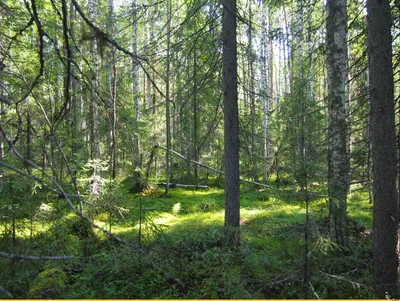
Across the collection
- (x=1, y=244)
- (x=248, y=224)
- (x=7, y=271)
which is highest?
(x=1, y=244)

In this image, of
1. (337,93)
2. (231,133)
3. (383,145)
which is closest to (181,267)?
(231,133)

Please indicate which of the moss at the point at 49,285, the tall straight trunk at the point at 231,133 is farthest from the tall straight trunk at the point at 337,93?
the moss at the point at 49,285

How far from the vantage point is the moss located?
3.68m

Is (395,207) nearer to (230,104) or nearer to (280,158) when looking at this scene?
(230,104)

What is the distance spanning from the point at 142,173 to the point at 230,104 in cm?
682

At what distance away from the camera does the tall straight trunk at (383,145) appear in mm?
3482

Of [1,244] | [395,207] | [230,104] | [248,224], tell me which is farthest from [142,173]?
[395,207]

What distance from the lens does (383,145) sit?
3521 millimetres

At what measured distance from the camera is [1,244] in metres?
3.74

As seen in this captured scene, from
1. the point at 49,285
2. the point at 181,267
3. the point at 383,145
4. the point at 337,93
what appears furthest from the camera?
the point at 337,93

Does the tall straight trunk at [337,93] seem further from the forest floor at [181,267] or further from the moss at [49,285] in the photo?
the moss at [49,285]

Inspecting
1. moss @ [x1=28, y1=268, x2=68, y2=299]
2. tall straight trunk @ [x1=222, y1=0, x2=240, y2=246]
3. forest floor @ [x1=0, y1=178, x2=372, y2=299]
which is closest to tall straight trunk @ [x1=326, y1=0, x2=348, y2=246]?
forest floor @ [x1=0, y1=178, x2=372, y2=299]

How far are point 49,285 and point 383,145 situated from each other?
4.87 metres

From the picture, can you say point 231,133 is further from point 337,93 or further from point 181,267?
point 181,267
